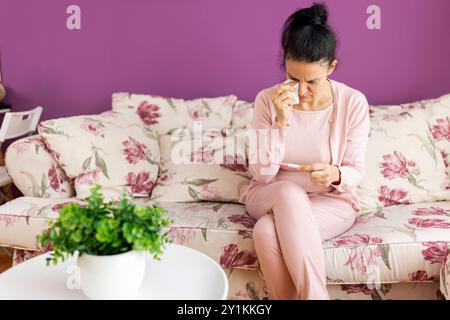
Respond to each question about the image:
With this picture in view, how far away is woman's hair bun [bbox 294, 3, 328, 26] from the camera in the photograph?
1.44 m

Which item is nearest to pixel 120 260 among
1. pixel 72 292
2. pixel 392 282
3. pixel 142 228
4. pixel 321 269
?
pixel 142 228

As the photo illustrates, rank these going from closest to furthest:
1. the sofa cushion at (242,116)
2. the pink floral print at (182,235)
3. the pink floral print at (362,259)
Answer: the pink floral print at (362,259) < the pink floral print at (182,235) < the sofa cushion at (242,116)

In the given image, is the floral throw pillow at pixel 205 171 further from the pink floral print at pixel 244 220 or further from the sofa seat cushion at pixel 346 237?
the pink floral print at pixel 244 220

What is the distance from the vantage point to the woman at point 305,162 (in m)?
1.27

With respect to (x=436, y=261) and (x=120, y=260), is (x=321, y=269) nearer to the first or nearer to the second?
(x=436, y=261)

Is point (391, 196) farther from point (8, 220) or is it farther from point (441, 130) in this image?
point (8, 220)

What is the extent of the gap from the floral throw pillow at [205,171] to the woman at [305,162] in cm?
15

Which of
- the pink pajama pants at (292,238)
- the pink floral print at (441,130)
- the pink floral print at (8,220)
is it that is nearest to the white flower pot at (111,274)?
the pink pajama pants at (292,238)

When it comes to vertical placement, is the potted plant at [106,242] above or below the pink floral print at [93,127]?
below

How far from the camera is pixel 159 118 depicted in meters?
2.03

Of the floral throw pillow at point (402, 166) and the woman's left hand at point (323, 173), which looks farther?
the floral throw pillow at point (402, 166)

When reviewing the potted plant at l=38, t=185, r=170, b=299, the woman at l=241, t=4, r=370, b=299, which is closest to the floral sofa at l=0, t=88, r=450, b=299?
the woman at l=241, t=4, r=370, b=299

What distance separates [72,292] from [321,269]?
25.3 inches
